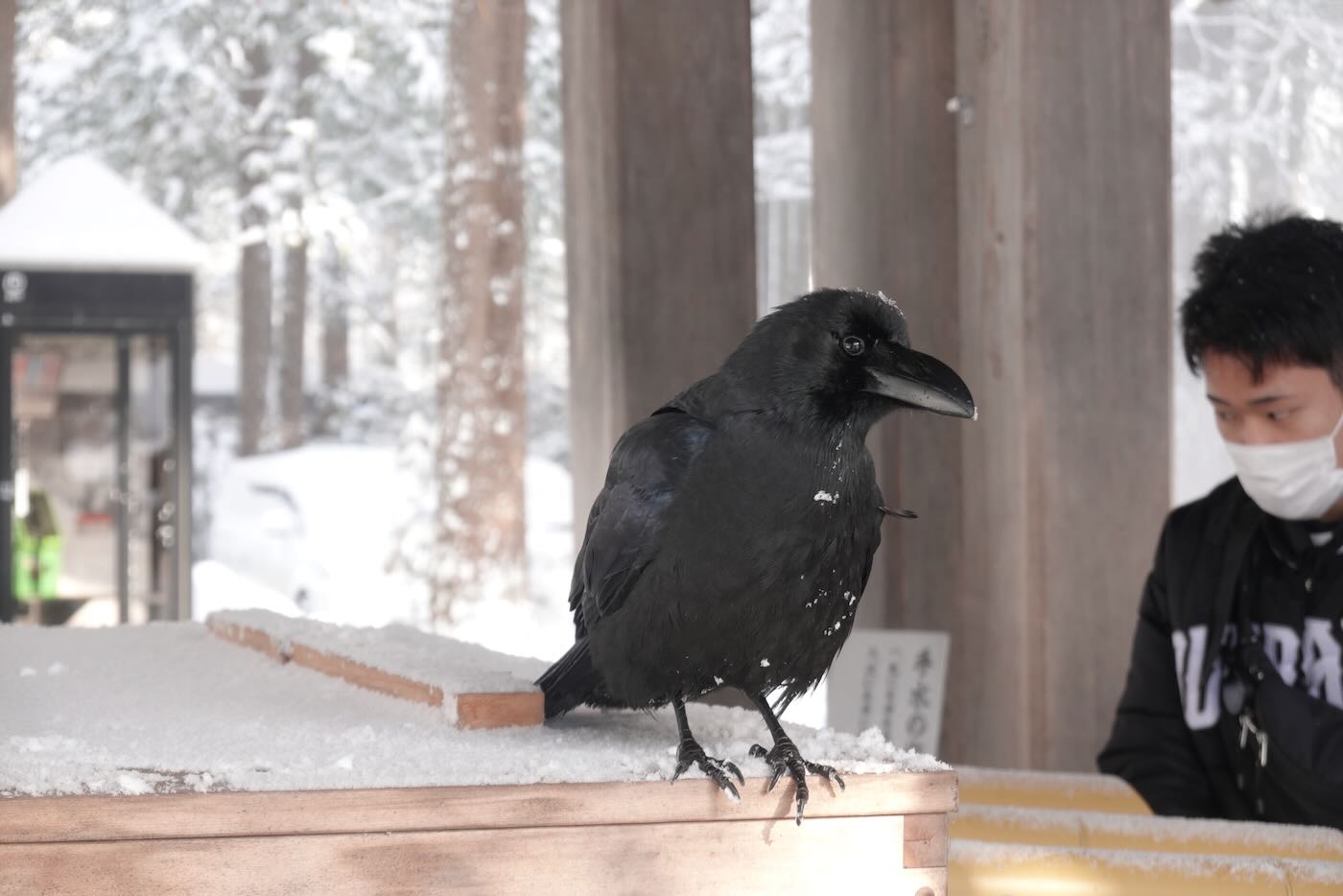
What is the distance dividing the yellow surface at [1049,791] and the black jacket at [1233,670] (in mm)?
250

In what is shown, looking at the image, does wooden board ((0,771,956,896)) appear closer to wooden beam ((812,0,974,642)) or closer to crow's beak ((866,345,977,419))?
crow's beak ((866,345,977,419))

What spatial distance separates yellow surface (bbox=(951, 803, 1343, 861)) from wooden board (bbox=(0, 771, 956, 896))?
48 centimetres

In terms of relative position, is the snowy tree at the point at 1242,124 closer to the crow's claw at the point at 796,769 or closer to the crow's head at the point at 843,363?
the crow's head at the point at 843,363

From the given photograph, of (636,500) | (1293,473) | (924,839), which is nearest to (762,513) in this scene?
(636,500)

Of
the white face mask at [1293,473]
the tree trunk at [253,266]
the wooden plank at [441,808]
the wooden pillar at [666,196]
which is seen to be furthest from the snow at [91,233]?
the wooden plank at [441,808]

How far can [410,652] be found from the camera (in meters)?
1.61

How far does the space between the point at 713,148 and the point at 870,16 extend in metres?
0.84

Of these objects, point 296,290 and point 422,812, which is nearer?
point 422,812

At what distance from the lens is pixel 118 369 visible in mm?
5789

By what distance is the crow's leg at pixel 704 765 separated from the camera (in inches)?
44.5

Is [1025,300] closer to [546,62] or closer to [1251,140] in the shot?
[1251,140]

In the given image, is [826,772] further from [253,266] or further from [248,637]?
[253,266]

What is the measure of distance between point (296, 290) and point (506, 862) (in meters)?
11.0

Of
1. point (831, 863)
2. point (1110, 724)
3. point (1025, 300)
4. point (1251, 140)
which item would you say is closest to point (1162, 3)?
point (1025, 300)
